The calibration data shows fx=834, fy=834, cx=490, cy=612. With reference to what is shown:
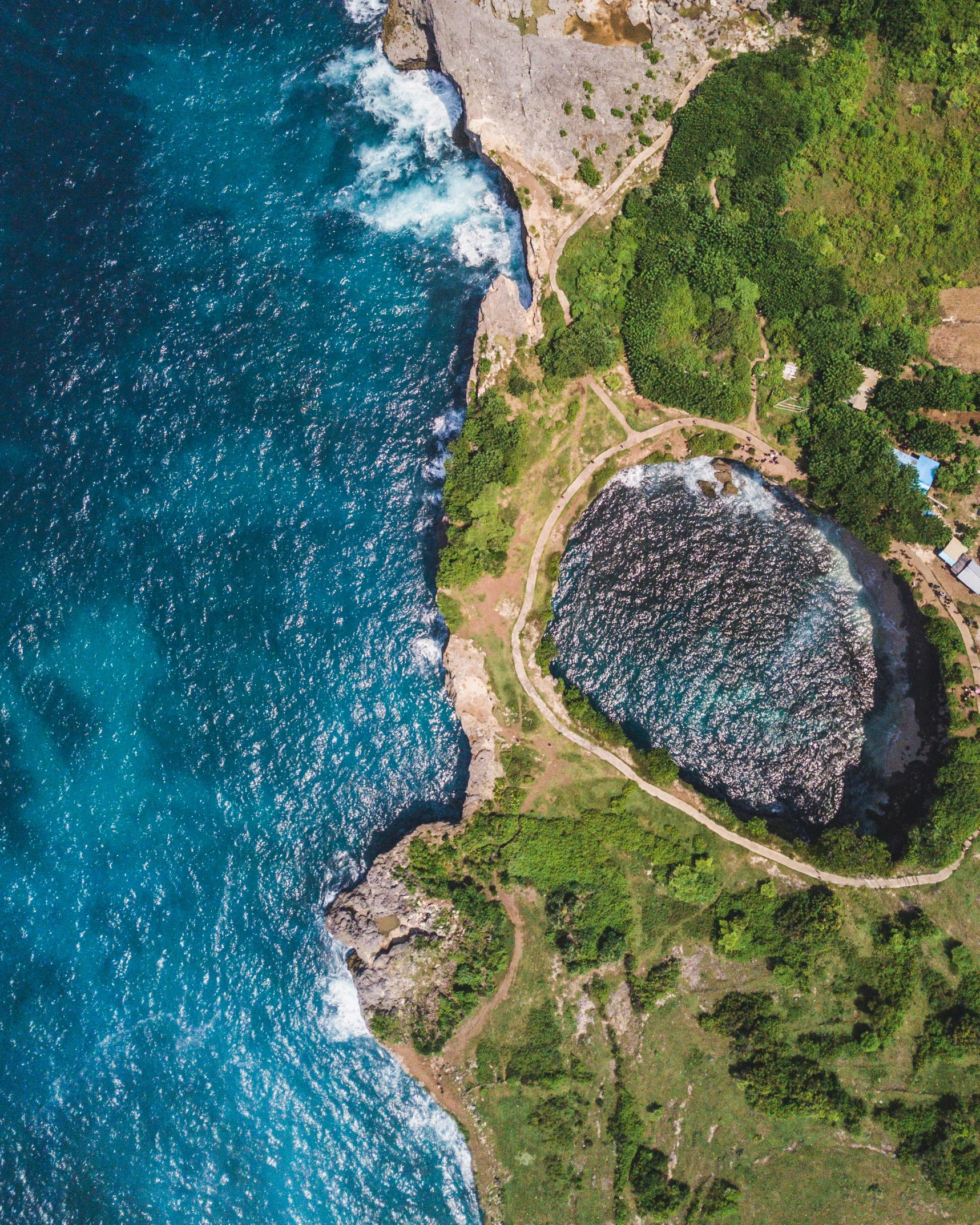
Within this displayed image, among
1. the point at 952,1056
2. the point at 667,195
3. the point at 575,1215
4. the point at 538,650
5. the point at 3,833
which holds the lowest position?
the point at 575,1215

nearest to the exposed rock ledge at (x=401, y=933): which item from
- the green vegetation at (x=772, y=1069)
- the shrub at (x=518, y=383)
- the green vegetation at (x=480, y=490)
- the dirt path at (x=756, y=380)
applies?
the green vegetation at (x=480, y=490)

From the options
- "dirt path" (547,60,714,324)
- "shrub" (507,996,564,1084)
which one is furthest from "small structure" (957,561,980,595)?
"shrub" (507,996,564,1084)

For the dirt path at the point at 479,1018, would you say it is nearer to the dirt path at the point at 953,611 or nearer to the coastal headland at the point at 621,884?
the coastal headland at the point at 621,884

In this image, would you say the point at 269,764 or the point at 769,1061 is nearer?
the point at 769,1061

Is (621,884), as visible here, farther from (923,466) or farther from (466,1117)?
(923,466)

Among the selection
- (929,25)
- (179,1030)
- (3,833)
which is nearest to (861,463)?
(929,25)

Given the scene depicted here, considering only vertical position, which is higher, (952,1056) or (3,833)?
(952,1056)

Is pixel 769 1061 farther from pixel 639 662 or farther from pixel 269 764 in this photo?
pixel 269 764

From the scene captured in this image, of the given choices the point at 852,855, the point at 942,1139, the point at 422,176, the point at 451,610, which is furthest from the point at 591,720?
the point at 422,176
